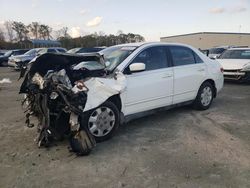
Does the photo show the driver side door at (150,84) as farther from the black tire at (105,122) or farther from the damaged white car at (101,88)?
the black tire at (105,122)

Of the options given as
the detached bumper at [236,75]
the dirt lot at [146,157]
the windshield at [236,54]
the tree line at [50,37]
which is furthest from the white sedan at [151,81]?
the tree line at [50,37]

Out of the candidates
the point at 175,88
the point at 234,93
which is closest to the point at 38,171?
the point at 175,88

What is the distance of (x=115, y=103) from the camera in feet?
18.2

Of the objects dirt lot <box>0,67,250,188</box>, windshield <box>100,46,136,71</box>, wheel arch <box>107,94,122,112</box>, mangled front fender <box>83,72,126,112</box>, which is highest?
windshield <box>100,46,136,71</box>

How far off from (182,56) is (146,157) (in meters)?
3.14

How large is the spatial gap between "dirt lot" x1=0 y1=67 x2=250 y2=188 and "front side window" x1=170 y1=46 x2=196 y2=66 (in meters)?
1.26

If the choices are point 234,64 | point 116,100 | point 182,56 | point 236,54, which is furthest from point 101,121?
point 236,54

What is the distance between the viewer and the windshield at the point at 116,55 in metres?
5.84

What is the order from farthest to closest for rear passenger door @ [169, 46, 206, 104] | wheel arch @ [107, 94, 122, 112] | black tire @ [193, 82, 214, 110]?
black tire @ [193, 82, 214, 110] → rear passenger door @ [169, 46, 206, 104] → wheel arch @ [107, 94, 122, 112]

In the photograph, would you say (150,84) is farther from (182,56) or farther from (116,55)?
(182,56)

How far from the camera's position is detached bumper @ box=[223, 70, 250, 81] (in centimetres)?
1211

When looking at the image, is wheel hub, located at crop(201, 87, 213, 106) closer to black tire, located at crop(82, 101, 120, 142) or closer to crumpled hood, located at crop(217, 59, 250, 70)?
black tire, located at crop(82, 101, 120, 142)

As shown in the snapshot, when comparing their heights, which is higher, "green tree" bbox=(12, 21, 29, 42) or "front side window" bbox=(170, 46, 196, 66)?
"green tree" bbox=(12, 21, 29, 42)

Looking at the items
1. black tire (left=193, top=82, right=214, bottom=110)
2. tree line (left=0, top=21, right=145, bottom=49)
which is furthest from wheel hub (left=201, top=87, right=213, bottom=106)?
tree line (left=0, top=21, right=145, bottom=49)
